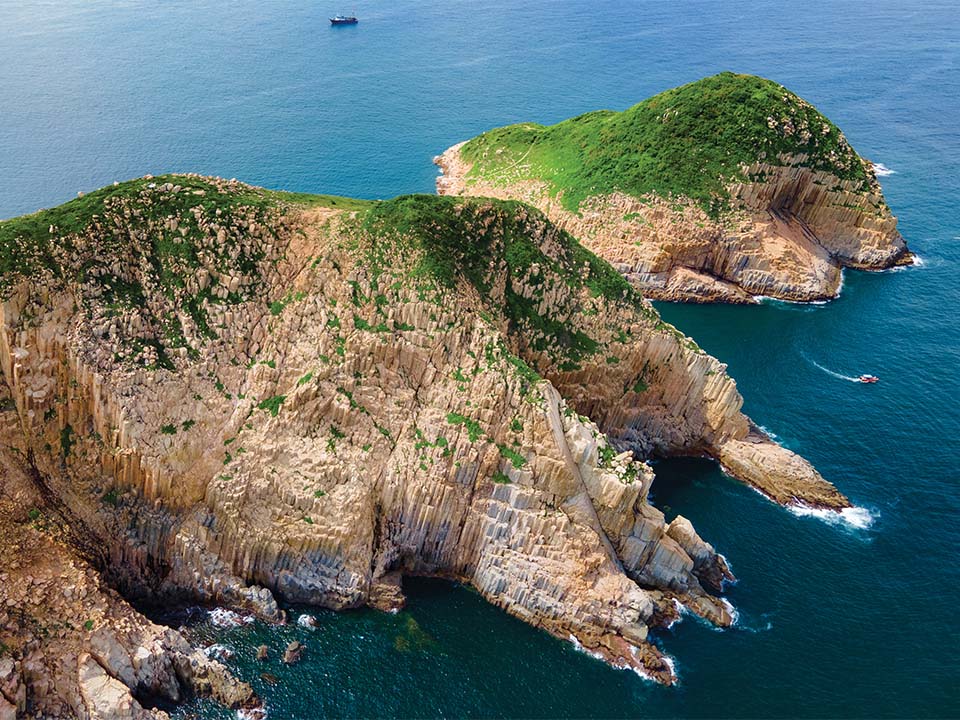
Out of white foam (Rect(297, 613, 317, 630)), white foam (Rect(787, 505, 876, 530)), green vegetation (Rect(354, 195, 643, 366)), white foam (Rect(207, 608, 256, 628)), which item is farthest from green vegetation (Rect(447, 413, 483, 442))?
white foam (Rect(787, 505, 876, 530))

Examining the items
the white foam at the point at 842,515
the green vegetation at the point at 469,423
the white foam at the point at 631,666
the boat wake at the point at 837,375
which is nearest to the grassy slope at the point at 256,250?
the green vegetation at the point at 469,423

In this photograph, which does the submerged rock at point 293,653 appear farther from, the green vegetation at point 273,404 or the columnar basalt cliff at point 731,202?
the columnar basalt cliff at point 731,202

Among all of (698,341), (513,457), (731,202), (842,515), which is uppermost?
(731,202)

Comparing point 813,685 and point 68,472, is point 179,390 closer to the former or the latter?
point 68,472

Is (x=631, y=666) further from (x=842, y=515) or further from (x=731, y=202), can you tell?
(x=731, y=202)

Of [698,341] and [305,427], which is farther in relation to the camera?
[698,341]

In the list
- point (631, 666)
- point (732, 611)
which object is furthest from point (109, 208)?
point (732, 611)

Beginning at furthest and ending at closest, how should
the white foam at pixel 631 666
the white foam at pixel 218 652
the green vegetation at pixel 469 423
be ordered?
the green vegetation at pixel 469 423 < the white foam at pixel 631 666 < the white foam at pixel 218 652
